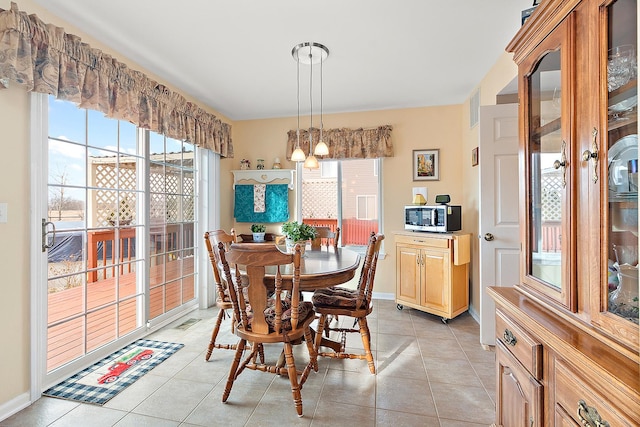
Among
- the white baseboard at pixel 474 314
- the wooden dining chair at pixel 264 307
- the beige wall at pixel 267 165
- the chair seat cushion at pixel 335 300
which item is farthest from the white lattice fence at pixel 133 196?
the white baseboard at pixel 474 314

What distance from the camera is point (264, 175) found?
423 cm

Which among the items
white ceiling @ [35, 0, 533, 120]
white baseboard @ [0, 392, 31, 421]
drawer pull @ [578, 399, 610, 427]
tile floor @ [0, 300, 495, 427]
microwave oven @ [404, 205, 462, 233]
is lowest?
tile floor @ [0, 300, 495, 427]

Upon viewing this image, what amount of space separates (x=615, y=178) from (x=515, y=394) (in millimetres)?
895

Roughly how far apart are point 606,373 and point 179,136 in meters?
3.43

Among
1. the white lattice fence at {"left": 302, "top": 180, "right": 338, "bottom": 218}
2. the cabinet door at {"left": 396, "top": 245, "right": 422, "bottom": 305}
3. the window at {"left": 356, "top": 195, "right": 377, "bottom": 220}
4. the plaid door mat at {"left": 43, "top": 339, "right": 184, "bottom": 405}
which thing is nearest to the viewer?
the plaid door mat at {"left": 43, "top": 339, "right": 184, "bottom": 405}

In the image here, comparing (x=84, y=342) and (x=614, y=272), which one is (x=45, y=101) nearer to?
(x=84, y=342)

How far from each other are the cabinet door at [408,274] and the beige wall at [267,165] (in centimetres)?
47

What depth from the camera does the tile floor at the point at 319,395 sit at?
1.73 m

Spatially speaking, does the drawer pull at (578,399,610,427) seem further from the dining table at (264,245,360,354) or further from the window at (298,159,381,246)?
the window at (298,159,381,246)

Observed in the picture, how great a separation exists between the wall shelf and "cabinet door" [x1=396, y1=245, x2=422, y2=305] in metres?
1.71

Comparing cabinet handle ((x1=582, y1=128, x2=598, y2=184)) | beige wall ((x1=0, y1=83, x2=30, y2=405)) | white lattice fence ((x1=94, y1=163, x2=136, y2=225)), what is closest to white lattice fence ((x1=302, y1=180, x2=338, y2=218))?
white lattice fence ((x1=94, y1=163, x2=136, y2=225))

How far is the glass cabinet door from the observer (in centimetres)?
83

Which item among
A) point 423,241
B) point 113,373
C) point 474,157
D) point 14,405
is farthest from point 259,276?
point 474,157

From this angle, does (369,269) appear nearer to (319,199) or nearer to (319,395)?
(319,395)
